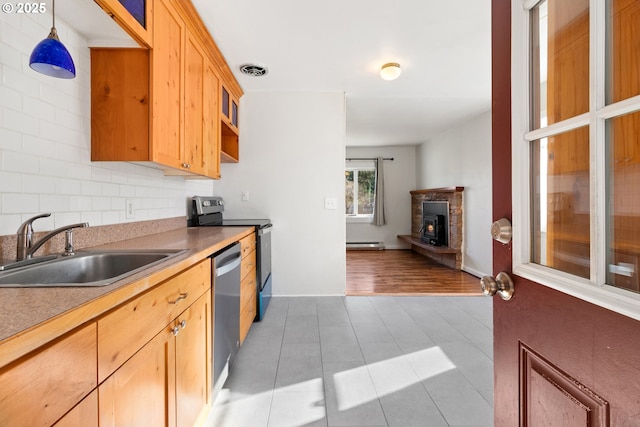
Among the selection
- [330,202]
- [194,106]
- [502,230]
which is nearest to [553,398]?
[502,230]

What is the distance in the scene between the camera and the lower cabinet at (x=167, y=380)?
28.8 inches

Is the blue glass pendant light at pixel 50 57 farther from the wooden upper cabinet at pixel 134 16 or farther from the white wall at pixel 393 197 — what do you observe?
the white wall at pixel 393 197

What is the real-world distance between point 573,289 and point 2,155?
5.82ft

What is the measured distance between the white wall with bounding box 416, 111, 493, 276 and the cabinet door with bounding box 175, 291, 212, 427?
133 inches

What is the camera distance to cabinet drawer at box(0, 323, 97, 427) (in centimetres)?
46

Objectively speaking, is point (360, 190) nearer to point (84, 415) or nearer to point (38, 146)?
point (38, 146)

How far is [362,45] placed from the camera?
2266mm

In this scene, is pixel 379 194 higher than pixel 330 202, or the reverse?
pixel 379 194

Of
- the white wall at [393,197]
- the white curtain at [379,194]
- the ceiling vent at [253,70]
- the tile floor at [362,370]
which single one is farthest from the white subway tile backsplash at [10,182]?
the white curtain at [379,194]

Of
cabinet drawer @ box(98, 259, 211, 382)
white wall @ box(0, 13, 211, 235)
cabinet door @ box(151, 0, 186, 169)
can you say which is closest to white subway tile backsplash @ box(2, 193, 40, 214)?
white wall @ box(0, 13, 211, 235)

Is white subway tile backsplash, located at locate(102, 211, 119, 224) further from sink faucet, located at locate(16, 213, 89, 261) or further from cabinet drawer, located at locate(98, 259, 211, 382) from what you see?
cabinet drawer, located at locate(98, 259, 211, 382)

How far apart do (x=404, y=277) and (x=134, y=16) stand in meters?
4.05

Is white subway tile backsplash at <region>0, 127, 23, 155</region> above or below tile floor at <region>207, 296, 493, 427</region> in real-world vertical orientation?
above

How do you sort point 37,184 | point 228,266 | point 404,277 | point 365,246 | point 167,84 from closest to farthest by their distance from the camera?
1. point 37,184
2. point 167,84
3. point 228,266
4. point 404,277
5. point 365,246
